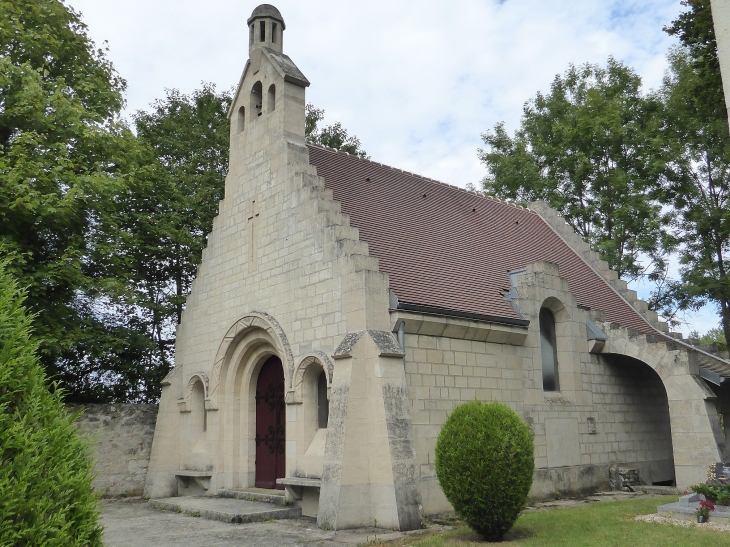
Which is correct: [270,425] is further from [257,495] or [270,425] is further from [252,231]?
[252,231]

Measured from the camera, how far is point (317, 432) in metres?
13.3

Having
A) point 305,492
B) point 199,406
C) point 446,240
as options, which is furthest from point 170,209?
point 305,492

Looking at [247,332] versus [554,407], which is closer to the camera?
[554,407]

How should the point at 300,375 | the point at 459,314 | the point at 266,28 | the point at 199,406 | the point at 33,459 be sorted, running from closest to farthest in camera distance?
the point at 33,459, the point at 459,314, the point at 300,375, the point at 266,28, the point at 199,406

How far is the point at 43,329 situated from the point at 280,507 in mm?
6899

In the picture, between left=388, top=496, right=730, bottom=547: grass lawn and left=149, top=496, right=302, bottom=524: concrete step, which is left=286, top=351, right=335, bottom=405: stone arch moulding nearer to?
left=149, top=496, right=302, bottom=524: concrete step

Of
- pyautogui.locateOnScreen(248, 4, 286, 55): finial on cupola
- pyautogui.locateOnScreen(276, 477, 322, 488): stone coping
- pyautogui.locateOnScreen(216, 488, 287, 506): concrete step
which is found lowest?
pyautogui.locateOnScreen(216, 488, 287, 506): concrete step

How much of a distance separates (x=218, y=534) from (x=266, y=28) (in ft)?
40.7

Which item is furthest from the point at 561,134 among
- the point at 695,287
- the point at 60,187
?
the point at 60,187

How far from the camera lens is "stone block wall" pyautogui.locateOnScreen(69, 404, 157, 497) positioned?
1673cm

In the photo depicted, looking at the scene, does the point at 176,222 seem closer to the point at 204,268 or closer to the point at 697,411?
the point at 204,268

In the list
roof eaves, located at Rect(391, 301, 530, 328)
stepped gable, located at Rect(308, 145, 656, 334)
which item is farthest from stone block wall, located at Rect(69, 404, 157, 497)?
roof eaves, located at Rect(391, 301, 530, 328)

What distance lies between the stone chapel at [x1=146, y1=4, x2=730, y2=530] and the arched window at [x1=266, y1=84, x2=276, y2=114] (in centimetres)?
4

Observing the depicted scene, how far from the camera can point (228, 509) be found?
12.7 metres
